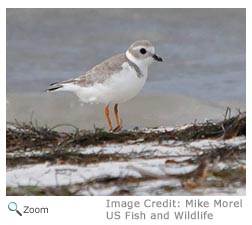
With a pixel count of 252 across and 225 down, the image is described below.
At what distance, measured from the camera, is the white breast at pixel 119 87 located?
7.12 meters

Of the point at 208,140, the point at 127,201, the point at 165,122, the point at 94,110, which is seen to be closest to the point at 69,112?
the point at 94,110

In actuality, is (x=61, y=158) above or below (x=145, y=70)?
below

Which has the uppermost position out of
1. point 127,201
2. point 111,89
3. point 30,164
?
point 111,89

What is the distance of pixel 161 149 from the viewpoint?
5.62 metres

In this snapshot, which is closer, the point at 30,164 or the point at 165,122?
the point at 30,164

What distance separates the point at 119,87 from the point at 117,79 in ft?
0.28

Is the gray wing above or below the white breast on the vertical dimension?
above

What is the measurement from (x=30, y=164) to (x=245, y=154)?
5.45 feet

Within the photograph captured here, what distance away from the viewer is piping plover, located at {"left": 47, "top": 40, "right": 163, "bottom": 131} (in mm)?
7141

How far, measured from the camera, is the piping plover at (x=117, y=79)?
7.14m

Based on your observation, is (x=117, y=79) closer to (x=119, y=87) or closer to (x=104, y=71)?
(x=119, y=87)

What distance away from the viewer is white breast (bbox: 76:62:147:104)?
712 cm

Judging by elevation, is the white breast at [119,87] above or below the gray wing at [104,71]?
below

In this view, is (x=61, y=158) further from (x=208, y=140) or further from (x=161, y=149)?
(x=208, y=140)
